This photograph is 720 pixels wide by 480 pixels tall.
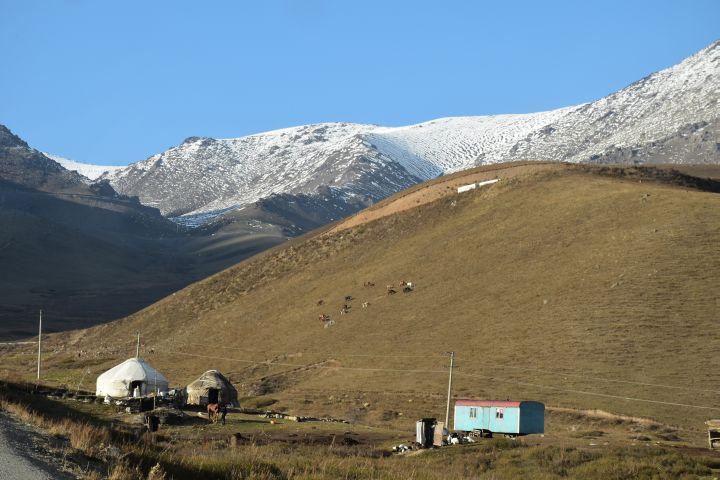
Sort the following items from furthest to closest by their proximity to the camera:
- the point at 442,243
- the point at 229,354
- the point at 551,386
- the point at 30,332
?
the point at 30,332 → the point at 442,243 → the point at 229,354 → the point at 551,386

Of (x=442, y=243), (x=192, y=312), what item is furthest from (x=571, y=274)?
(x=192, y=312)

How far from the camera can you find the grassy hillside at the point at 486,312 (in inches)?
2359

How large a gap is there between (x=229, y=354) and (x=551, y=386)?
3756 centimetres

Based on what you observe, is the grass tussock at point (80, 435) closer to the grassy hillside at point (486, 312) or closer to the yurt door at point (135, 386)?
the grassy hillside at point (486, 312)

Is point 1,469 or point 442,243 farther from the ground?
point 442,243

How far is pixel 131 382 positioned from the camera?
67.8 meters

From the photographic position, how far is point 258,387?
7488 centimetres

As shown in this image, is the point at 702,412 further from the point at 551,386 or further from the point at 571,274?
the point at 571,274

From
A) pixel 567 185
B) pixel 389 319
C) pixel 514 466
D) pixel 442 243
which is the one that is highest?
pixel 567 185

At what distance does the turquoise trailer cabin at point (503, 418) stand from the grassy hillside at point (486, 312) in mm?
7016

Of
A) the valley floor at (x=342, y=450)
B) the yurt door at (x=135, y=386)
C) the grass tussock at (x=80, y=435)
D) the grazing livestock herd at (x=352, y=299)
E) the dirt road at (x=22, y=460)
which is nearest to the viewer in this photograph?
the dirt road at (x=22, y=460)

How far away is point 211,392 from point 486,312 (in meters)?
21.9

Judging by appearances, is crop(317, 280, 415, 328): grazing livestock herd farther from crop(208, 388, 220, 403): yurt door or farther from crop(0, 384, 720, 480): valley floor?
crop(0, 384, 720, 480): valley floor

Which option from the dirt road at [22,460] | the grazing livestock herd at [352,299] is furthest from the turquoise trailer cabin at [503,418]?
the grazing livestock herd at [352,299]
